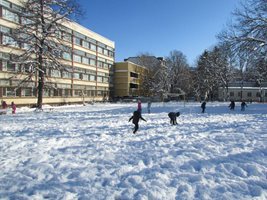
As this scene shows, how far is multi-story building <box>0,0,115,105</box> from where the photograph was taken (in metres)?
42.0

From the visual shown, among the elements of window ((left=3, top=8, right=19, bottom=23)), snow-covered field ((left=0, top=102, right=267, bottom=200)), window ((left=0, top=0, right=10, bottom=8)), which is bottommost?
snow-covered field ((left=0, top=102, right=267, bottom=200))

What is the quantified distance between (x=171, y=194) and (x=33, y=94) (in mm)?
46780

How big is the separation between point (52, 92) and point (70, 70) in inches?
237

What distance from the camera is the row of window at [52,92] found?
43.0m

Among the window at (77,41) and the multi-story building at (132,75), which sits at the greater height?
the window at (77,41)

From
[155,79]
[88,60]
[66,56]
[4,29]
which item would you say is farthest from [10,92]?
[155,79]

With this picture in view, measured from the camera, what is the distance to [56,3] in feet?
100

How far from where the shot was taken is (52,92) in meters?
54.9

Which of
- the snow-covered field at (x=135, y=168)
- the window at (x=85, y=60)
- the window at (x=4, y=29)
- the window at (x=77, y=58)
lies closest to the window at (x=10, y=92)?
the window at (x=4, y=29)

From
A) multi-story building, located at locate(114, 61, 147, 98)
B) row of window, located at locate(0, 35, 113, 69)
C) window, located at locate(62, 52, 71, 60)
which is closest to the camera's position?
window, located at locate(62, 52, 71, 60)

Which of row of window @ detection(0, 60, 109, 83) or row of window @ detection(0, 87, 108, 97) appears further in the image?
row of window @ detection(0, 87, 108, 97)

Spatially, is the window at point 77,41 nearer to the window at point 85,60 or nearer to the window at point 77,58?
the window at point 77,58

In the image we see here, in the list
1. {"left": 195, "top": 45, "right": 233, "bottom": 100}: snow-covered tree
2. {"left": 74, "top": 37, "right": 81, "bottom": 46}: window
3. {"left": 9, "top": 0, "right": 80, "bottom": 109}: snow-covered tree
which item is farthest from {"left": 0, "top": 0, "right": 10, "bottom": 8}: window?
{"left": 195, "top": 45, "right": 233, "bottom": 100}: snow-covered tree

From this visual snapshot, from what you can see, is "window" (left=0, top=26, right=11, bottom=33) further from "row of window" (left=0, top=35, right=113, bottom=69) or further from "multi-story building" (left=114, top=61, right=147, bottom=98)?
"multi-story building" (left=114, top=61, right=147, bottom=98)
